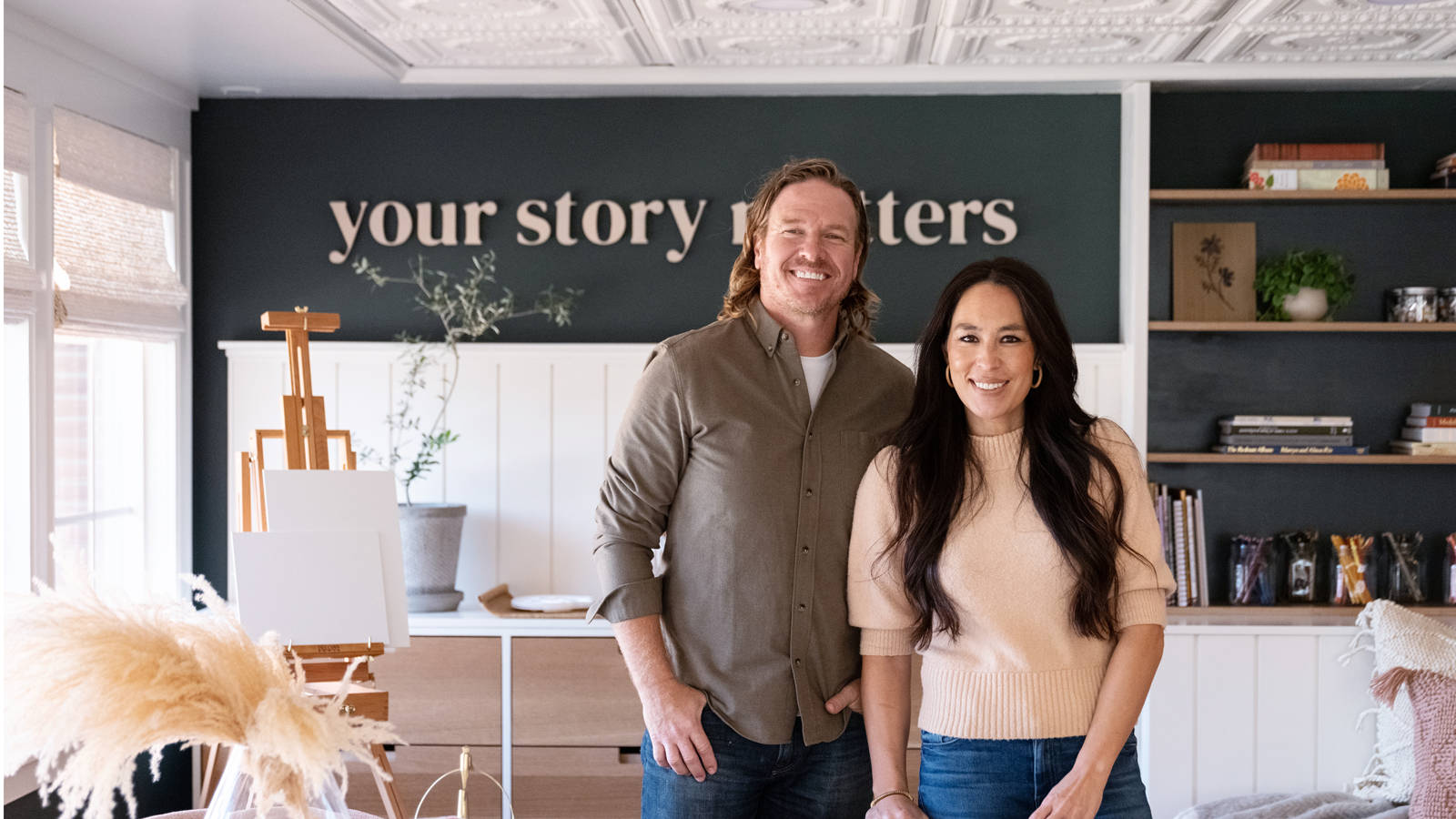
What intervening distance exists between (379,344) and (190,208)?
0.83 meters

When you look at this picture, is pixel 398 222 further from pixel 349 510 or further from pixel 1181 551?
pixel 1181 551

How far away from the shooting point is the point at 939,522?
1749 mm

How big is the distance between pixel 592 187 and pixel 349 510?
1632 millimetres

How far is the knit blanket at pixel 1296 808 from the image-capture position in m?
3.12

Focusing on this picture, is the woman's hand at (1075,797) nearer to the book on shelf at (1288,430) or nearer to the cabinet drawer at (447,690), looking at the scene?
the cabinet drawer at (447,690)

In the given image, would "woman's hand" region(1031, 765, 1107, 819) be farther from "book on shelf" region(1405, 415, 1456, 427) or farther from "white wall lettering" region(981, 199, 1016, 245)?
"book on shelf" region(1405, 415, 1456, 427)

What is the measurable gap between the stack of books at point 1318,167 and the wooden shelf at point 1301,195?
0.10 feet

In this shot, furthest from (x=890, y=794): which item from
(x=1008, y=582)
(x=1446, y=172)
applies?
(x=1446, y=172)

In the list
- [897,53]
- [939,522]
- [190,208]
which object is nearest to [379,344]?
[190,208]

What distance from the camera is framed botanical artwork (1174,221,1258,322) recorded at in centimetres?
379

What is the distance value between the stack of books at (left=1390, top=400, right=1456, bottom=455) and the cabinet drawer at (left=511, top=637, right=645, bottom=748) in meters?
2.62

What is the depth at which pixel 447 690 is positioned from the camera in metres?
3.44

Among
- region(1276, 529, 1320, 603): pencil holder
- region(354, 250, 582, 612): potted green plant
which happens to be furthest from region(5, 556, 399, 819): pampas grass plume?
region(1276, 529, 1320, 603): pencil holder

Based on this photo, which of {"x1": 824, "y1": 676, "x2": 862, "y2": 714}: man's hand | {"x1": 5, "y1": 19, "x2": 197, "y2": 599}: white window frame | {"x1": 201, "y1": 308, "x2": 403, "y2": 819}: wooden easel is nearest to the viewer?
{"x1": 824, "y1": 676, "x2": 862, "y2": 714}: man's hand
